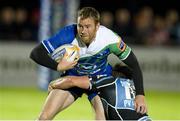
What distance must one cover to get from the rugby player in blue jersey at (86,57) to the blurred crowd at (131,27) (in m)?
9.44

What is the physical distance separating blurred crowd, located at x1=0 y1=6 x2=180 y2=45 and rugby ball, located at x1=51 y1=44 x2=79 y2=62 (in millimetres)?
9654

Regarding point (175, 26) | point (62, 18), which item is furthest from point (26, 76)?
point (175, 26)

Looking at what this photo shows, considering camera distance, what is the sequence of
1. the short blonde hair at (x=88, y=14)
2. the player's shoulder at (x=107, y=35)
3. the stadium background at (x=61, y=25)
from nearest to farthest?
the short blonde hair at (x=88, y=14) → the player's shoulder at (x=107, y=35) → the stadium background at (x=61, y=25)

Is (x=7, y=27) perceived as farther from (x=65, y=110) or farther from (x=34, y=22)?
(x=65, y=110)

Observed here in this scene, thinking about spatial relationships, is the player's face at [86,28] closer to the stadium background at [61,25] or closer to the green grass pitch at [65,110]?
the green grass pitch at [65,110]

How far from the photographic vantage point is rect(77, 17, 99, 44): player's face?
7.81 meters

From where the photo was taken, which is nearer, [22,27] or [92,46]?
[92,46]

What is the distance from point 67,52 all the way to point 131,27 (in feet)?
33.4

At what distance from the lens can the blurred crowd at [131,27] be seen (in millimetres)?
17766

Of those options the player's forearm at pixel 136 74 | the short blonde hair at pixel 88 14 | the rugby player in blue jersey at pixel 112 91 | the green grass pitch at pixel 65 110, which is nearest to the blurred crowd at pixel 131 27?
the green grass pitch at pixel 65 110

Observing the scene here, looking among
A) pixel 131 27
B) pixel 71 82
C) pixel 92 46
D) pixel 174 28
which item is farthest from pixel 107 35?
pixel 174 28

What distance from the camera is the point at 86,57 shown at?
816 centimetres

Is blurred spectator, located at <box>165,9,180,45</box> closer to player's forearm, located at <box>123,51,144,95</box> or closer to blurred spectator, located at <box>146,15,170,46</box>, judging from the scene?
blurred spectator, located at <box>146,15,170,46</box>

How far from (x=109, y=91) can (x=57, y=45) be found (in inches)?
33.3
